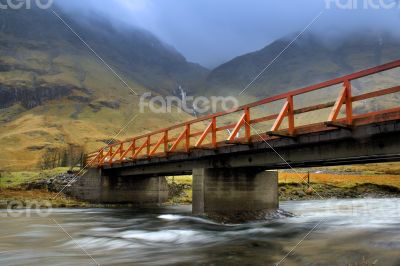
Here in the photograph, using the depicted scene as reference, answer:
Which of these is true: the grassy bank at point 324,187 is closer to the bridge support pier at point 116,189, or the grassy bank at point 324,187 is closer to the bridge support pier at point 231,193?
the bridge support pier at point 116,189

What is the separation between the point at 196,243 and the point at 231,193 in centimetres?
814

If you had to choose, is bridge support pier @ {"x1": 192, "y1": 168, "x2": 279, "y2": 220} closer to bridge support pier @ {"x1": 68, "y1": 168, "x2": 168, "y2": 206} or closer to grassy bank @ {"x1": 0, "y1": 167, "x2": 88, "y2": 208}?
bridge support pier @ {"x1": 68, "y1": 168, "x2": 168, "y2": 206}

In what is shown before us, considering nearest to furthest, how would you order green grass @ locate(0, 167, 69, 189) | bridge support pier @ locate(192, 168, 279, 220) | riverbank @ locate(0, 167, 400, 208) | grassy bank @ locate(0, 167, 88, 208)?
bridge support pier @ locate(192, 168, 279, 220) < grassy bank @ locate(0, 167, 88, 208) < riverbank @ locate(0, 167, 400, 208) < green grass @ locate(0, 167, 69, 189)

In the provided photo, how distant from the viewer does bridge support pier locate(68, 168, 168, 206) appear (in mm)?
36938

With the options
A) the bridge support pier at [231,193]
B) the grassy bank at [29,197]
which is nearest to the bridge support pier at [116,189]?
the grassy bank at [29,197]

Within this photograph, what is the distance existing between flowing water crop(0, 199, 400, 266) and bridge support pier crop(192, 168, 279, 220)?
Result: 1360 mm

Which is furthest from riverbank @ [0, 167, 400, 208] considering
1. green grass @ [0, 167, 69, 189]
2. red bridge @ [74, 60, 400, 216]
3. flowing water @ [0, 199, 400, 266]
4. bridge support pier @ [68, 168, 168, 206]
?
flowing water @ [0, 199, 400, 266]

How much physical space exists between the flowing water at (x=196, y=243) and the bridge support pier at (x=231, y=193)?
53.6 inches

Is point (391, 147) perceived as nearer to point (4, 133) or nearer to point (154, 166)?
point (154, 166)

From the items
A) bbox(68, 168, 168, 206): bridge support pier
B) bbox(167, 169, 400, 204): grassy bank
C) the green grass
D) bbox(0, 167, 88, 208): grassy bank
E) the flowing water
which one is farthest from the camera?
bbox(167, 169, 400, 204): grassy bank

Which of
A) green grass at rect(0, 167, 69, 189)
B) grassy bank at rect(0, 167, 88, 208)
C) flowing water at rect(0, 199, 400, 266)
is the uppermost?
green grass at rect(0, 167, 69, 189)

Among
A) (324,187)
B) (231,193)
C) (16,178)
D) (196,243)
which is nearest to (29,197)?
(16,178)

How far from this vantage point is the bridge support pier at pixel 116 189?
121 ft

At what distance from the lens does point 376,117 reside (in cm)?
1373
